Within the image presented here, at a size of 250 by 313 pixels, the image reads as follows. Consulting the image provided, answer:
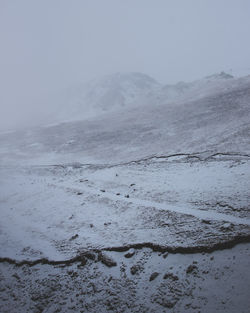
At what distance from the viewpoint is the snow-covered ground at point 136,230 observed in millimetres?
3512

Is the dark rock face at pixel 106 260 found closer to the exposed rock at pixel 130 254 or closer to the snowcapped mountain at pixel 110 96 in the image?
the exposed rock at pixel 130 254

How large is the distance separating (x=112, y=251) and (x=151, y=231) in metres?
1.01

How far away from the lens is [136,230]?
4.94 meters

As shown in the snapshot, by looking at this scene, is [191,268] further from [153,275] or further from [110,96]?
[110,96]

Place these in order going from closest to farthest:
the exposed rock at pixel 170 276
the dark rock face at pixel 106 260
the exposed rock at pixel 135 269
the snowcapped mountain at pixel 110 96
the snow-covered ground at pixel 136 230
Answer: the snow-covered ground at pixel 136 230
the exposed rock at pixel 170 276
the exposed rock at pixel 135 269
the dark rock face at pixel 106 260
the snowcapped mountain at pixel 110 96

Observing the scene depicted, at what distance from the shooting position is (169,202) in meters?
5.72

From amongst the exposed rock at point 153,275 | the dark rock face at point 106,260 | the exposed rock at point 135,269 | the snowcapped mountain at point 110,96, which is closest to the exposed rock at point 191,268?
the exposed rock at point 153,275

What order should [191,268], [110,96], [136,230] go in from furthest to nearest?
[110,96] < [136,230] < [191,268]

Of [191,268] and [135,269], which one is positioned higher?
[191,268]

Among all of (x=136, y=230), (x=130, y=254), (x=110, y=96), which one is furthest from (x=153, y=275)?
(x=110, y=96)

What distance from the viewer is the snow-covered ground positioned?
3512 mm

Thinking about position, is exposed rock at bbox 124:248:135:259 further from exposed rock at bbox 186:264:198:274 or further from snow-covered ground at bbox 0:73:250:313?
exposed rock at bbox 186:264:198:274

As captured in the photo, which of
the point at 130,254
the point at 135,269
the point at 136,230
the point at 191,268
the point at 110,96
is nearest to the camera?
the point at 191,268

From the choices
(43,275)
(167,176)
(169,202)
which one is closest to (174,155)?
(167,176)
